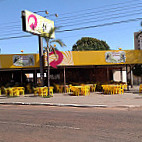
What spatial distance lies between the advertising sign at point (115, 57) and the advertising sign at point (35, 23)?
6075 millimetres

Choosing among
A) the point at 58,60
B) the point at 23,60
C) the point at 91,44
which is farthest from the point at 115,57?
the point at 91,44

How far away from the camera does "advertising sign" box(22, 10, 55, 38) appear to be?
17172 millimetres

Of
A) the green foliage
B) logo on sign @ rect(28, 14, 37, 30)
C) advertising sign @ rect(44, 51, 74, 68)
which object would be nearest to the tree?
the green foliage

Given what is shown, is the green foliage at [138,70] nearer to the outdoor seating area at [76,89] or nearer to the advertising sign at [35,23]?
the outdoor seating area at [76,89]

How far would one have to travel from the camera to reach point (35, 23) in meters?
18.7

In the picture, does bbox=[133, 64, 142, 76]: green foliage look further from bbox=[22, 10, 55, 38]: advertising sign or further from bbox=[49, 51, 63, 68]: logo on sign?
bbox=[22, 10, 55, 38]: advertising sign

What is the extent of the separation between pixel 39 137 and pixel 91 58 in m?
15.8

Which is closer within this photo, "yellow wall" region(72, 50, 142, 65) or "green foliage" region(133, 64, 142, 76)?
"yellow wall" region(72, 50, 142, 65)

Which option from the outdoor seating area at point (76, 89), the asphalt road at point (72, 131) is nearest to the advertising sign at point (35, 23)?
the outdoor seating area at point (76, 89)

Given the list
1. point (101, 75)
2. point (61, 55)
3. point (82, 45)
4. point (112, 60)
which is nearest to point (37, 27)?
point (61, 55)

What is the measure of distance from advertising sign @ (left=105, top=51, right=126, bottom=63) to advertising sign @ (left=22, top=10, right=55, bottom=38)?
6.07 metres

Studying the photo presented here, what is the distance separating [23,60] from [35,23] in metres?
4.69

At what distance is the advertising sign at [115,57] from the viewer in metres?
21.2

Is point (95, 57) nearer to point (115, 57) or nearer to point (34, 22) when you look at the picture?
point (115, 57)
